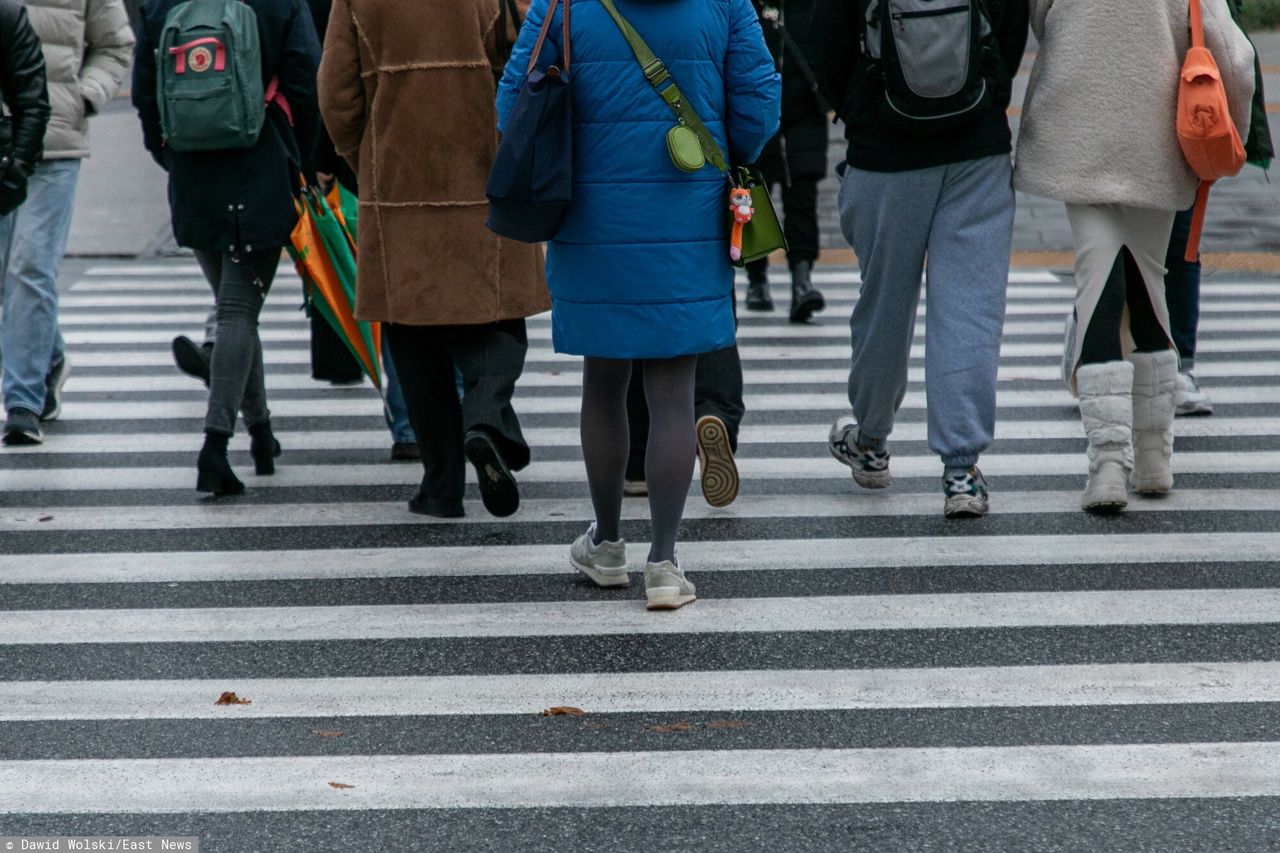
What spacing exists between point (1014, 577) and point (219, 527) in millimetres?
2687

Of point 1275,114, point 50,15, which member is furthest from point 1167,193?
point 1275,114

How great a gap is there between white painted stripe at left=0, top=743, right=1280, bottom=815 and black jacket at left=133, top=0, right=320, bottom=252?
254cm

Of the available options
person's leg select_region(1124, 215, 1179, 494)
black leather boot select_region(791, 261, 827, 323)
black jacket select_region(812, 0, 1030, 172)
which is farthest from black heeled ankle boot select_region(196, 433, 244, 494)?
black leather boot select_region(791, 261, 827, 323)

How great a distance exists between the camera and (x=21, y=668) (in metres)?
4.62

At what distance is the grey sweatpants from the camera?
560cm

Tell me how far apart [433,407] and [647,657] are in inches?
64.8

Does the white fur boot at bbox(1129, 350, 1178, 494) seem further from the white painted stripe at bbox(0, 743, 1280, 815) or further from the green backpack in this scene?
the green backpack

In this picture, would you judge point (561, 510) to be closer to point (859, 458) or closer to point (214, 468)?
point (859, 458)

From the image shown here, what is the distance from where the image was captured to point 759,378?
325 inches

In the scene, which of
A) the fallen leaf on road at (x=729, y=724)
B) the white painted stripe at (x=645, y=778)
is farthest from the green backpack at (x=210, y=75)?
the fallen leaf on road at (x=729, y=724)

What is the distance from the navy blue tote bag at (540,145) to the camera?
4555mm

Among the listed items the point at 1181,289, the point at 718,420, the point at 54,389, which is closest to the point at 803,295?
the point at 1181,289

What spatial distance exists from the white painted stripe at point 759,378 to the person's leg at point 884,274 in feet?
6.94

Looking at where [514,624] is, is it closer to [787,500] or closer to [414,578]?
[414,578]
